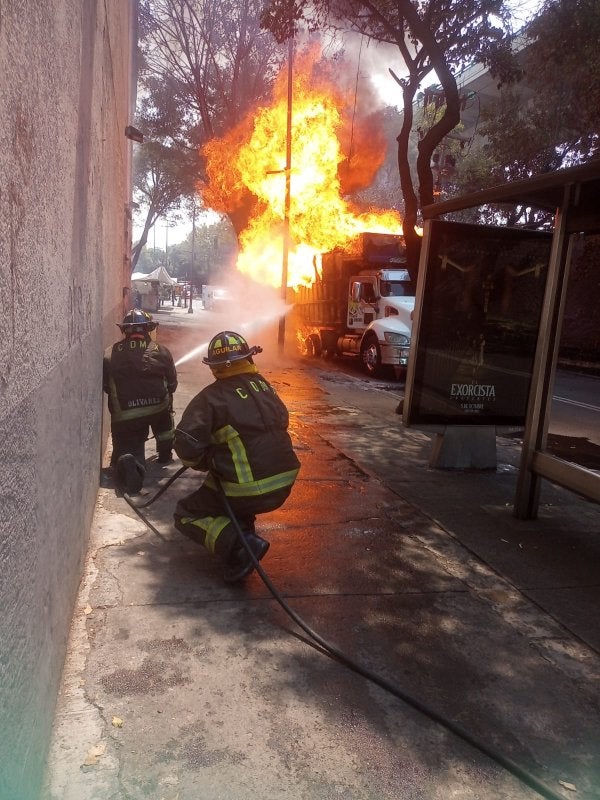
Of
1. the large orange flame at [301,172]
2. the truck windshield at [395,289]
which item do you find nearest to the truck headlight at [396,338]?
the truck windshield at [395,289]

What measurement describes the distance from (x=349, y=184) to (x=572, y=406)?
14085mm

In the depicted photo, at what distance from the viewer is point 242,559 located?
4047 millimetres

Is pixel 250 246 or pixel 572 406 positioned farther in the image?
pixel 250 246

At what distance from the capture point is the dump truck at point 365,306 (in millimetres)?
15523

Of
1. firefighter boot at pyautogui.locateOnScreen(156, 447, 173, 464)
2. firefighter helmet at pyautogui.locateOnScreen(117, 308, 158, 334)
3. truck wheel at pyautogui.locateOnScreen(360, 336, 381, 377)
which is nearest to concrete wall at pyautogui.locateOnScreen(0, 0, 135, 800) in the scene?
firefighter helmet at pyautogui.locateOnScreen(117, 308, 158, 334)

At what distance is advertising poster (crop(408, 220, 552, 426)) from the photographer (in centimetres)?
654

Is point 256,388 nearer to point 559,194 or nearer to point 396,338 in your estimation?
point 559,194

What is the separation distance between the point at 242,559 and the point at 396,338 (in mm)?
11637

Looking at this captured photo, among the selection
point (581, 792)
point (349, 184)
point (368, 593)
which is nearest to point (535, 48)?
point (349, 184)

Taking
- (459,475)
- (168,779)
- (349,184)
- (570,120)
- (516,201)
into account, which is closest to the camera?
(168,779)

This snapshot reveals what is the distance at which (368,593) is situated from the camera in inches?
160

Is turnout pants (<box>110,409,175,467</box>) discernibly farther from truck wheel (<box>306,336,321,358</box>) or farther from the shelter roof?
truck wheel (<box>306,336,321,358</box>)

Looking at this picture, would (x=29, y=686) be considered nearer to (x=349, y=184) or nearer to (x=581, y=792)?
(x=581, y=792)

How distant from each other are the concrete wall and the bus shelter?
12.0 ft
